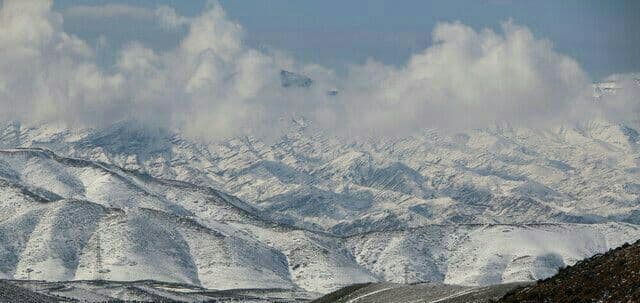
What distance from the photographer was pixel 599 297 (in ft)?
263

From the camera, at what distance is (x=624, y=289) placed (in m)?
78.1

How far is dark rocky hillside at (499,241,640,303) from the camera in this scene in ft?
258

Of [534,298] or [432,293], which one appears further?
[432,293]

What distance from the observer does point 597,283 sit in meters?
83.7

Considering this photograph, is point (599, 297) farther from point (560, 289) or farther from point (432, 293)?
point (432, 293)

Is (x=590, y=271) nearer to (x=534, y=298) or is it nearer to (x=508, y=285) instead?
(x=534, y=298)

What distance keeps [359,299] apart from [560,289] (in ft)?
276

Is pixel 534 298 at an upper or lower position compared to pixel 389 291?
lower

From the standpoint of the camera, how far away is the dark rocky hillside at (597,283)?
7862 centimetres

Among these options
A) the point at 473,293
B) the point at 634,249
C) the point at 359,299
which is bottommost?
the point at 634,249

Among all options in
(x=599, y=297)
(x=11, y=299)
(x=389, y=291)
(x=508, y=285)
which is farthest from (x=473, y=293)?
(x=11, y=299)

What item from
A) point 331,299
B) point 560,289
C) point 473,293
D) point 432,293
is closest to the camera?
point 560,289

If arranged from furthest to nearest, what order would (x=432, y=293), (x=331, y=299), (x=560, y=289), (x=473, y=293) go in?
(x=331, y=299)
(x=432, y=293)
(x=473, y=293)
(x=560, y=289)

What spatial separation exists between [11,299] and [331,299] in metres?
53.5
